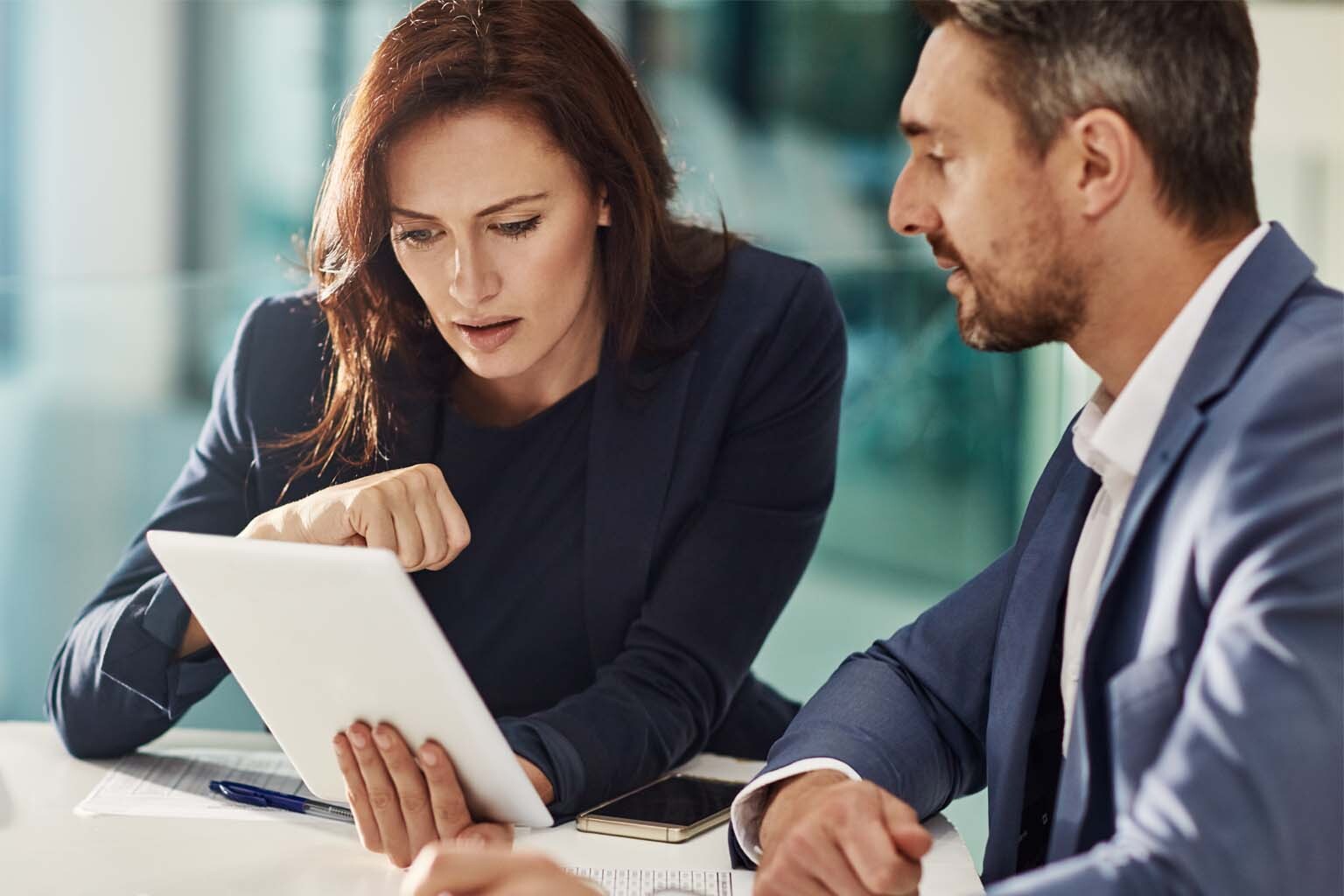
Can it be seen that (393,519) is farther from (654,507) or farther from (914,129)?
(914,129)

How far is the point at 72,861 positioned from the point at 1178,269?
104cm

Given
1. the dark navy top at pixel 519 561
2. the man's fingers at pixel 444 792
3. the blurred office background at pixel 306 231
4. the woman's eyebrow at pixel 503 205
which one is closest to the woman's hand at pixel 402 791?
the man's fingers at pixel 444 792

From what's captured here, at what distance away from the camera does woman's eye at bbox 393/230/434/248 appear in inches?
66.7

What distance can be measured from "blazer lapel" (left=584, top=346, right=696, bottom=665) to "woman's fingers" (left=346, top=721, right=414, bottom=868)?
Answer: 48cm

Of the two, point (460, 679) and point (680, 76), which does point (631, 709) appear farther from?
point (680, 76)

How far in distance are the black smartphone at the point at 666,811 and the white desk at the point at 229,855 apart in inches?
0.4

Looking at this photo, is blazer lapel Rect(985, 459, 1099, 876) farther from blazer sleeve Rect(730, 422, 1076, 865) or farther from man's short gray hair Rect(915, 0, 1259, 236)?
man's short gray hair Rect(915, 0, 1259, 236)

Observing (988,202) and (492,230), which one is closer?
(988,202)

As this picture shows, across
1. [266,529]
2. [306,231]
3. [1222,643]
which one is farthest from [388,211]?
[306,231]

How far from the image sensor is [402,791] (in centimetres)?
131

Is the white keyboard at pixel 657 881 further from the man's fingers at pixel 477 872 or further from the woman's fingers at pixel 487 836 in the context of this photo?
the man's fingers at pixel 477 872

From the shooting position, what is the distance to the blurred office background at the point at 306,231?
2738 mm

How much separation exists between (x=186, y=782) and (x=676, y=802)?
1.67ft

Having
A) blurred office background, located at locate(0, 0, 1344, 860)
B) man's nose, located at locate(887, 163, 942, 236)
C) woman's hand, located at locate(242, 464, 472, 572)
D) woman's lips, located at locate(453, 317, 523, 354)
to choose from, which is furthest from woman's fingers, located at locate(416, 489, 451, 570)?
blurred office background, located at locate(0, 0, 1344, 860)
